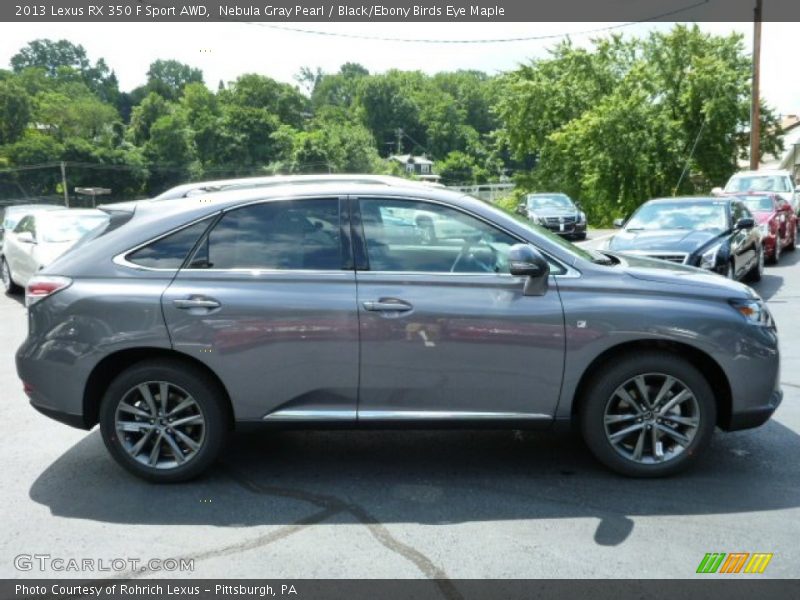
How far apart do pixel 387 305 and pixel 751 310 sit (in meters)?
2.16

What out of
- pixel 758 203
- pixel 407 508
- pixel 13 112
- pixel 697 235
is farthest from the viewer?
pixel 13 112

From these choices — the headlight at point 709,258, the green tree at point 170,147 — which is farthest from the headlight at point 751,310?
the green tree at point 170,147

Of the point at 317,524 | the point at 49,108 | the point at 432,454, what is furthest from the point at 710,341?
the point at 49,108

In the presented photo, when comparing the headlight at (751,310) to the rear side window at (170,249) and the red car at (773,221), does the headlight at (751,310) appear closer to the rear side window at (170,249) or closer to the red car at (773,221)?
the rear side window at (170,249)

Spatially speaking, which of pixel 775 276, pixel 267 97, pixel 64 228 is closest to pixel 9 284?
pixel 64 228

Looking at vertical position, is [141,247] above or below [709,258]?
above

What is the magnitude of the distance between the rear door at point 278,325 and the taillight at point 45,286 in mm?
681

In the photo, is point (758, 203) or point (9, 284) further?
point (758, 203)

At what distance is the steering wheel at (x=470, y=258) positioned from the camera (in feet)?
15.7

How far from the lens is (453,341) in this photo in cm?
464

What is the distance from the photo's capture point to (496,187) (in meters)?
64.9

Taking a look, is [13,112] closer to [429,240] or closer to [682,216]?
[682,216]

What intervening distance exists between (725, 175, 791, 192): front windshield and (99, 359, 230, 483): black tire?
64.4 feet

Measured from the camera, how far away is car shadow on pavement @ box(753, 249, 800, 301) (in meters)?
12.5
